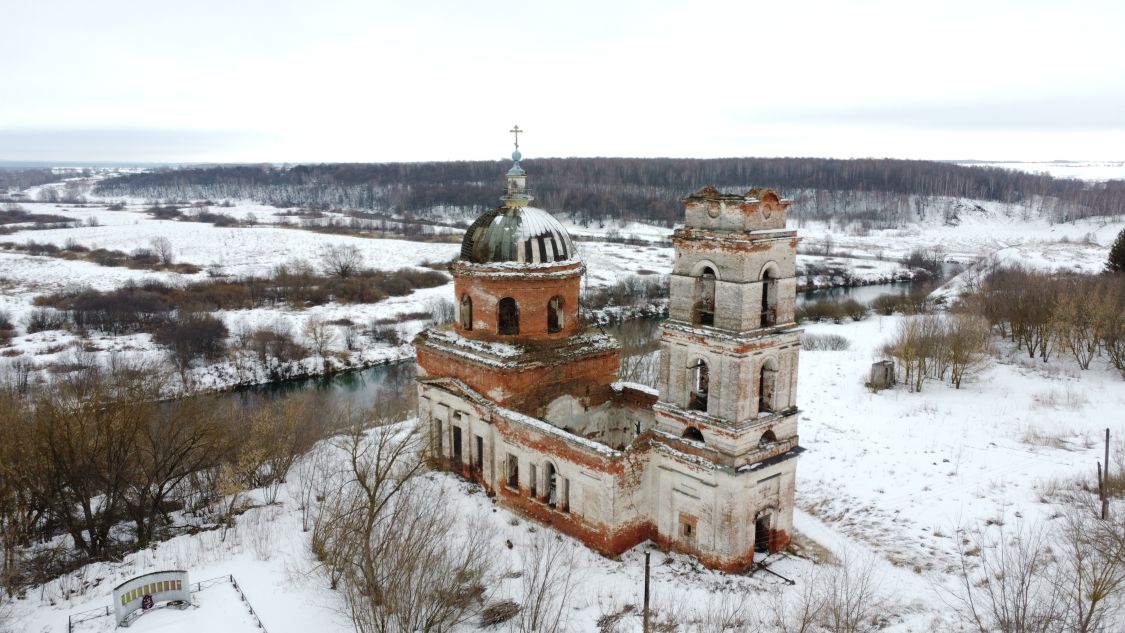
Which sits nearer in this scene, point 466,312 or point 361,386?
point 466,312

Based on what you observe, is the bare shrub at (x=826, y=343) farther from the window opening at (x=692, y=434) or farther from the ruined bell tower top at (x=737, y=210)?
the ruined bell tower top at (x=737, y=210)

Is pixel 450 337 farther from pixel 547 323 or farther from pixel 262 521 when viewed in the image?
pixel 262 521

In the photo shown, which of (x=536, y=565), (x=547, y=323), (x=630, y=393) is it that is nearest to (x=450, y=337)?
(x=547, y=323)

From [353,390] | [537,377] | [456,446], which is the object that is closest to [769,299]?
[537,377]

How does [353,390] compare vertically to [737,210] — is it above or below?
below

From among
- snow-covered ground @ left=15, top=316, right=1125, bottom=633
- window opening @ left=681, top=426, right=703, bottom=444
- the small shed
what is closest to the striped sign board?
snow-covered ground @ left=15, top=316, right=1125, bottom=633

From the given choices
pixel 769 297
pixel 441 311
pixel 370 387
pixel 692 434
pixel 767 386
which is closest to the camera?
pixel 769 297

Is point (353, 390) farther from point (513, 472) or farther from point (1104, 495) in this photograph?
point (1104, 495)
